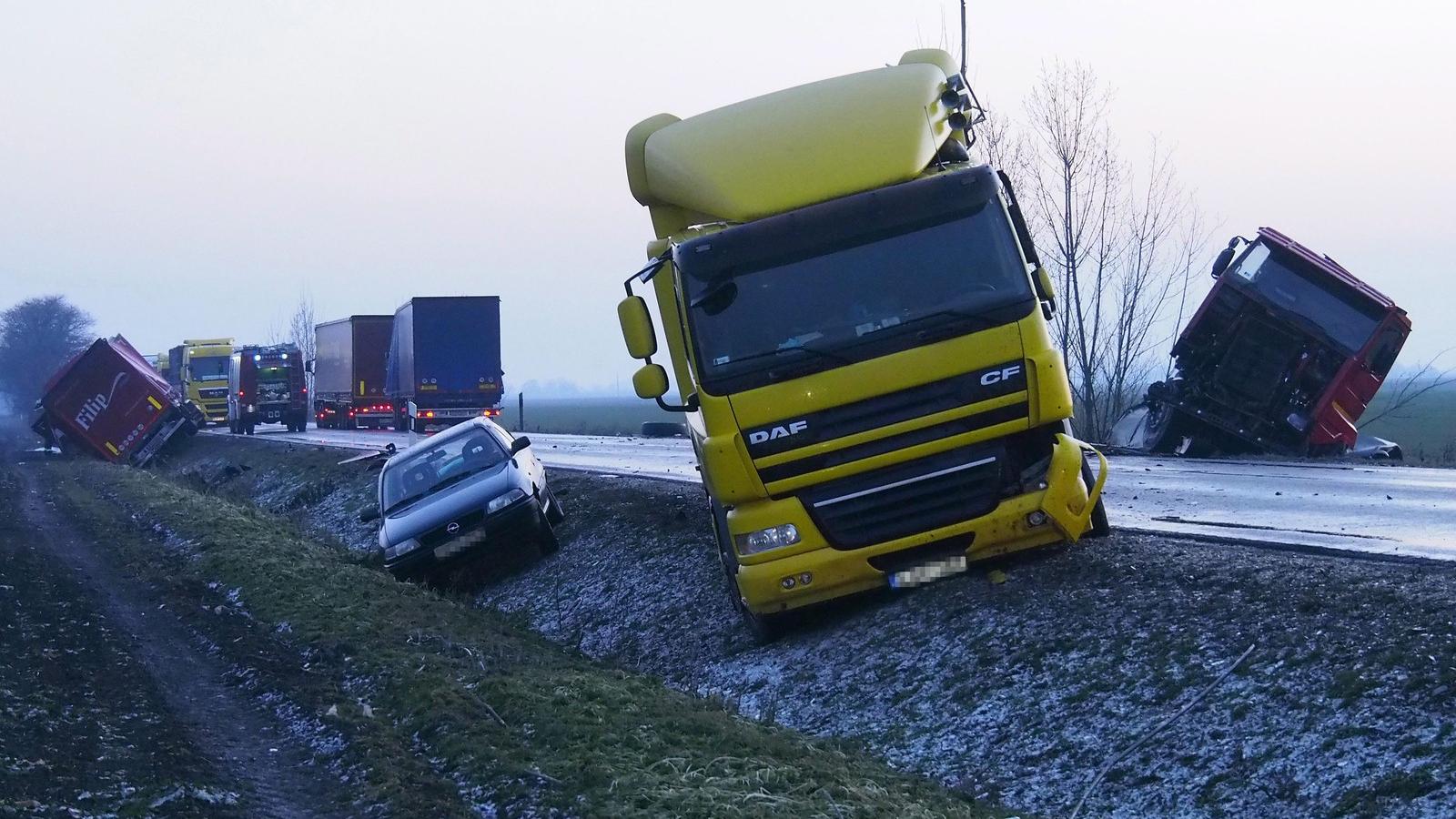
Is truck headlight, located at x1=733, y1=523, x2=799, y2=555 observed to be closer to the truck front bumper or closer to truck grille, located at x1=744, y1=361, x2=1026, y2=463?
the truck front bumper

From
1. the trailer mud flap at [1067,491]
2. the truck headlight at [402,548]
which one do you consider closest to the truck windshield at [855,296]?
the trailer mud flap at [1067,491]

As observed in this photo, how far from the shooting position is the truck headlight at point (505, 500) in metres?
15.2

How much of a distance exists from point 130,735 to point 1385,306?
1748cm

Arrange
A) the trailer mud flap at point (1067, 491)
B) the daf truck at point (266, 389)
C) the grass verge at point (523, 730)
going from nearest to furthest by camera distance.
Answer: the grass verge at point (523, 730), the trailer mud flap at point (1067, 491), the daf truck at point (266, 389)

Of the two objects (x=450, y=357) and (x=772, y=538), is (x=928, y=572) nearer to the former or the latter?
(x=772, y=538)

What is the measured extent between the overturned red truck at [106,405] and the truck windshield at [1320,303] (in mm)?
32560

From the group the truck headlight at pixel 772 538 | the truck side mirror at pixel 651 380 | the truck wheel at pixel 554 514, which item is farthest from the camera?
the truck wheel at pixel 554 514

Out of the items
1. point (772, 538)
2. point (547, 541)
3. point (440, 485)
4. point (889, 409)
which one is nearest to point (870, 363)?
point (889, 409)

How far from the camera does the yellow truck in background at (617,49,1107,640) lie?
8602 mm

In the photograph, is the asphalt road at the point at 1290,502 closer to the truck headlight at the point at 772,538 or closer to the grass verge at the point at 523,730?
the truck headlight at the point at 772,538

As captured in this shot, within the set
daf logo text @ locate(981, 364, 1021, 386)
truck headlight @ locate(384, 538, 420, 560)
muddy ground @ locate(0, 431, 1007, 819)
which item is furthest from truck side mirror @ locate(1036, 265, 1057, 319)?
truck headlight @ locate(384, 538, 420, 560)

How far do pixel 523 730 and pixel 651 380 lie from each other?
2590 millimetres

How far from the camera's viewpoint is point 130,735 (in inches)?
314

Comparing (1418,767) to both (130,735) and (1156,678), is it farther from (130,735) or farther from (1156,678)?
(130,735)
